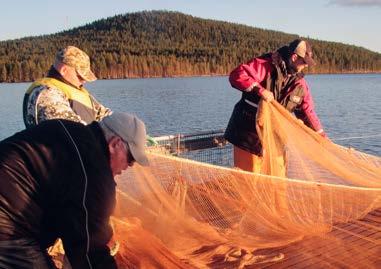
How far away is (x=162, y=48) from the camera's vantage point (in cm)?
9975

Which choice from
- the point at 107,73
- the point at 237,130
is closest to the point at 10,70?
the point at 107,73

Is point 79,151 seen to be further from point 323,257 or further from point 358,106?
point 358,106

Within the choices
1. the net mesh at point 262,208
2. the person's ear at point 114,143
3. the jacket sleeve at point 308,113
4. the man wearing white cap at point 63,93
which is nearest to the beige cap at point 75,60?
the man wearing white cap at point 63,93

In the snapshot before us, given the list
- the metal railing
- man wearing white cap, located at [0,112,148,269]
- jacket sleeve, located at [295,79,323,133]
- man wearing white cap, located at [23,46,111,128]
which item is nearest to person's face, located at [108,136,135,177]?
man wearing white cap, located at [0,112,148,269]

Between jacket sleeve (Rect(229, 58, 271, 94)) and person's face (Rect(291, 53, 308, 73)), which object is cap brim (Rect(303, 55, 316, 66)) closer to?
person's face (Rect(291, 53, 308, 73))

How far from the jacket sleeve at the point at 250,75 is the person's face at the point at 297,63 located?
0.24m

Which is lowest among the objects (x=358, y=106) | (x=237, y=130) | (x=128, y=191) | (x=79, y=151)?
(x=358, y=106)

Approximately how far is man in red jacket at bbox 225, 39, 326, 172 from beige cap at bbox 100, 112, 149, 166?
2761 millimetres

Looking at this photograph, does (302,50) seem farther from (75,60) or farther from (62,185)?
(62,185)

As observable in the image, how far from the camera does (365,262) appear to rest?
4.25 metres

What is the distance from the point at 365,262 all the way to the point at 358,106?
25197mm

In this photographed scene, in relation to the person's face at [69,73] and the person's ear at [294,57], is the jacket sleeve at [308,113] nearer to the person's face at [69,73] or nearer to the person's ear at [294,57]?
the person's ear at [294,57]

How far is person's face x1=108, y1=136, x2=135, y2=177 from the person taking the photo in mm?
2174

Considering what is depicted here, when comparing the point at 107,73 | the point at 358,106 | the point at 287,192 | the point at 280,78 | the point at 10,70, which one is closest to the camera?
the point at 287,192
